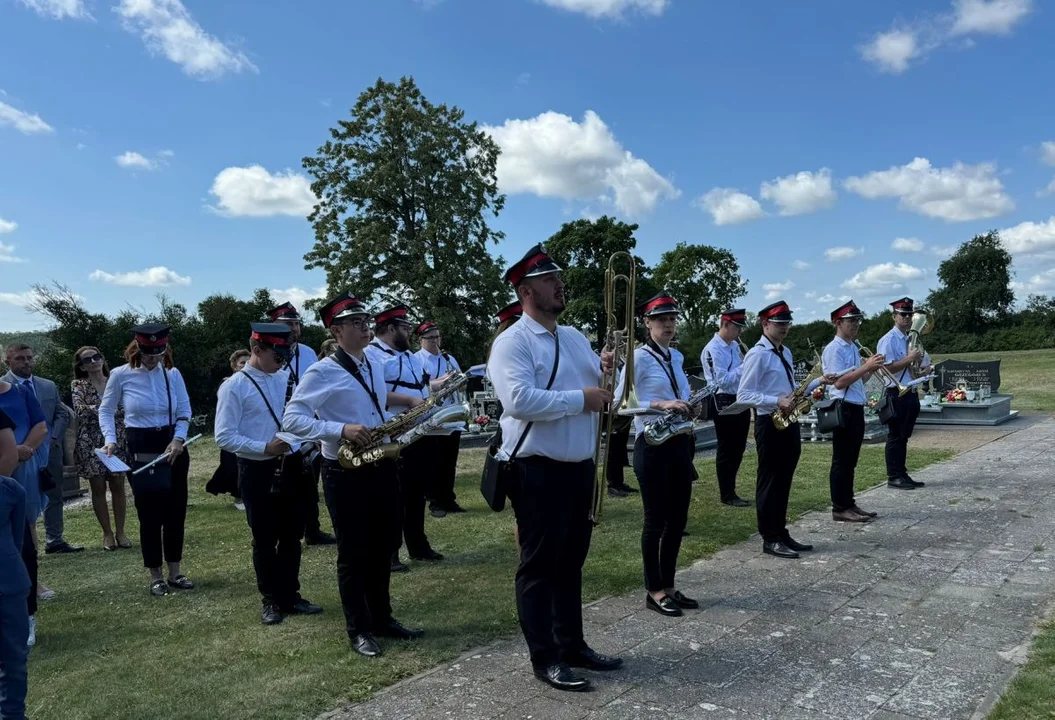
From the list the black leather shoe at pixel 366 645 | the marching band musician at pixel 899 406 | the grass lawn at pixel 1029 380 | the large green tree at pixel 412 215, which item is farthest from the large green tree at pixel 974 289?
the black leather shoe at pixel 366 645

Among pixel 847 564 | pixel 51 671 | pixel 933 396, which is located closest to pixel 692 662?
pixel 847 564

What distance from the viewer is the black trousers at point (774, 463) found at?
6.62m

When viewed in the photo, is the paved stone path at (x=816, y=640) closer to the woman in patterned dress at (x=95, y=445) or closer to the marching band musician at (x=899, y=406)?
the marching band musician at (x=899, y=406)

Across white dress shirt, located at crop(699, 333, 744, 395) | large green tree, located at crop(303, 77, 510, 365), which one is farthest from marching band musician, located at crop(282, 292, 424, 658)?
large green tree, located at crop(303, 77, 510, 365)

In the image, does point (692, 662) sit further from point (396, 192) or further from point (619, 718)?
point (396, 192)

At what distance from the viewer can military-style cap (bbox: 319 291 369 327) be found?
192 inches

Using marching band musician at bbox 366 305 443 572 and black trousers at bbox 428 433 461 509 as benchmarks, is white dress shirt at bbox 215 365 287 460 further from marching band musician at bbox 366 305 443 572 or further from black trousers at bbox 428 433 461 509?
black trousers at bbox 428 433 461 509

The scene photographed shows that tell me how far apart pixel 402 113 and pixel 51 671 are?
34.6 m

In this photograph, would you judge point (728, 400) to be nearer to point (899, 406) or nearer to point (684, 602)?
point (899, 406)

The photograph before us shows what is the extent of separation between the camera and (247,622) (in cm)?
552

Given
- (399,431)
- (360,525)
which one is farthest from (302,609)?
(399,431)

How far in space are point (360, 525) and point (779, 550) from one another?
3968mm

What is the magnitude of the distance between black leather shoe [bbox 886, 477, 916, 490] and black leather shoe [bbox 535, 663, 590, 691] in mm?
7308

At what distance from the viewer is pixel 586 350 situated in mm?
4395
